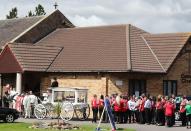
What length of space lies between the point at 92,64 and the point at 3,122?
1092cm

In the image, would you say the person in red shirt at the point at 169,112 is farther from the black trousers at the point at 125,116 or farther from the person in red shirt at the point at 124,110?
the black trousers at the point at 125,116

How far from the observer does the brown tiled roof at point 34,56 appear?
43.2 meters

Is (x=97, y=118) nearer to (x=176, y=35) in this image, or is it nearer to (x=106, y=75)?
(x=106, y=75)

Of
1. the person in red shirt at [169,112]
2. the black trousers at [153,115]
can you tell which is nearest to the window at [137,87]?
the black trousers at [153,115]

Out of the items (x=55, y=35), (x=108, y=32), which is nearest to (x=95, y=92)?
(x=108, y=32)

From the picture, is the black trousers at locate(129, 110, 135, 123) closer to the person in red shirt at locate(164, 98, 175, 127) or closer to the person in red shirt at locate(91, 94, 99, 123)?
the person in red shirt at locate(91, 94, 99, 123)

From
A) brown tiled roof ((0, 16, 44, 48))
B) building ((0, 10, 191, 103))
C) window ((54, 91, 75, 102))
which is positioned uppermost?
brown tiled roof ((0, 16, 44, 48))

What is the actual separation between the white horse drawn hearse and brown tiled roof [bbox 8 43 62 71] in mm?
6097

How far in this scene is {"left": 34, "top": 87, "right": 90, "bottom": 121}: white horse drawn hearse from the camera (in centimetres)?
3631

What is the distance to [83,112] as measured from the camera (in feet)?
121

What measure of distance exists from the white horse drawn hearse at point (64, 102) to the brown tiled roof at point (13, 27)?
14.9m

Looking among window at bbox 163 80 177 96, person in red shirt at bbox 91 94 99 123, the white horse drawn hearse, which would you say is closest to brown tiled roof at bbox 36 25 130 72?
window at bbox 163 80 177 96

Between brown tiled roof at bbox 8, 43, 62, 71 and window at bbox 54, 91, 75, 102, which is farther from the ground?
brown tiled roof at bbox 8, 43, 62, 71

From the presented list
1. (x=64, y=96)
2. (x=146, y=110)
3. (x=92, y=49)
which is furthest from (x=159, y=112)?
(x=92, y=49)
